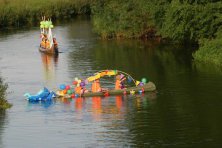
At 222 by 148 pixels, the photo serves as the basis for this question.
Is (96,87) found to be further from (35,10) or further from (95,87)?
(35,10)

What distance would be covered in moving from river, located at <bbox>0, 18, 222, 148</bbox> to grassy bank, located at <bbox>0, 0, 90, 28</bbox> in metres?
23.6

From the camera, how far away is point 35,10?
3706 inches

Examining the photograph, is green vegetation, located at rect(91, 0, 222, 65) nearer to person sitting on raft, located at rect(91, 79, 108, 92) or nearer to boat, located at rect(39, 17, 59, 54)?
boat, located at rect(39, 17, 59, 54)

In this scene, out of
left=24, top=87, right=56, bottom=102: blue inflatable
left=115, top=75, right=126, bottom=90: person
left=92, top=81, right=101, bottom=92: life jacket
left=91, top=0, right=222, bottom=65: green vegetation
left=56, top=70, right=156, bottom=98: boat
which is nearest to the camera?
left=24, top=87, right=56, bottom=102: blue inflatable

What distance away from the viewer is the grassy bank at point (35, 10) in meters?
89.4

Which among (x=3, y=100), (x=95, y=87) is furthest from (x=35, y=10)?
(x=3, y=100)

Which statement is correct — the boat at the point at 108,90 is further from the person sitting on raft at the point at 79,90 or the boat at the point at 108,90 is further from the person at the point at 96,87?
the person at the point at 96,87

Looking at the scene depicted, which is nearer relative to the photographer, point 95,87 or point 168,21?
point 95,87

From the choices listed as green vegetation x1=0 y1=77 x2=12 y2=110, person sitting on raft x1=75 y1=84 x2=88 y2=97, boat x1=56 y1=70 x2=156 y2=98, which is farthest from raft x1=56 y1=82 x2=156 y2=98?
green vegetation x1=0 y1=77 x2=12 y2=110

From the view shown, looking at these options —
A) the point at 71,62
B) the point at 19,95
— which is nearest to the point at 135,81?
the point at 19,95

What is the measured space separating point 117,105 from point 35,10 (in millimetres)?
53636

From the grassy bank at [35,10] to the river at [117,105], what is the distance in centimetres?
2358

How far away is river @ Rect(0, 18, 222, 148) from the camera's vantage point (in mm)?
35688

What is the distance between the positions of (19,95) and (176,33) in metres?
19.4
